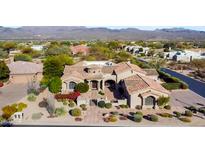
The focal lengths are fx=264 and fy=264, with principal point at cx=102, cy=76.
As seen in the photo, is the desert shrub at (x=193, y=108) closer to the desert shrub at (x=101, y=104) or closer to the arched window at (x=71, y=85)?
the desert shrub at (x=101, y=104)

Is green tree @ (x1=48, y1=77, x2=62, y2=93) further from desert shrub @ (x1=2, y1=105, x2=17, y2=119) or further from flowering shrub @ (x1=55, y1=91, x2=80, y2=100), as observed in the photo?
desert shrub @ (x1=2, y1=105, x2=17, y2=119)

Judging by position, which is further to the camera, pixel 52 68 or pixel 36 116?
pixel 52 68

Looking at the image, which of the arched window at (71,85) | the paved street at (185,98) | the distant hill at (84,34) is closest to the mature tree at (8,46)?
the distant hill at (84,34)

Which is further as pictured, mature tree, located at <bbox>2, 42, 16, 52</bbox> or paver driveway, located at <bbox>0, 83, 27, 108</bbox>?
mature tree, located at <bbox>2, 42, 16, 52</bbox>

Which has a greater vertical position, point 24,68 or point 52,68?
point 52,68

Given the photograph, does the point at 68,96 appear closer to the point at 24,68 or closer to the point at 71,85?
the point at 71,85

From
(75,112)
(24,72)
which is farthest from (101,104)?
(24,72)

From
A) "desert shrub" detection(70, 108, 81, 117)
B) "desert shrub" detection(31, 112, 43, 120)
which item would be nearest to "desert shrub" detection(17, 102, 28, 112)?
"desert shrub" detection(31, 112, 43, 120)
